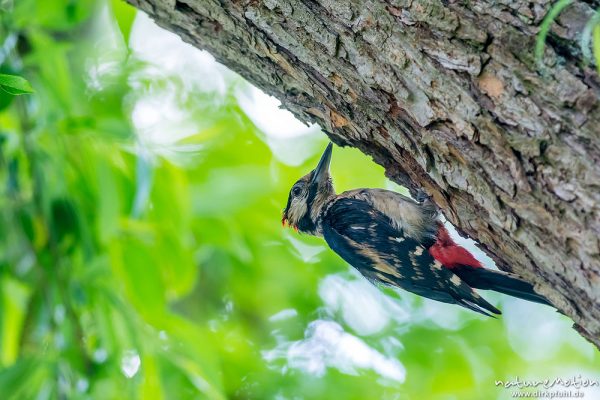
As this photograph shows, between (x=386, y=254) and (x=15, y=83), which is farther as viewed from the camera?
(x=386, y=254)

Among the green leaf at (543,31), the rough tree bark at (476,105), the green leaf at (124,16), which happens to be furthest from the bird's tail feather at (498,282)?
the green leaf at (124,16)

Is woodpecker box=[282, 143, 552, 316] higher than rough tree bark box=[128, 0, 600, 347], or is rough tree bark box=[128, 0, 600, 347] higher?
rough tree bark box=[128, 0, 600, 347]

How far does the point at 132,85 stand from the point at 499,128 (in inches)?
118

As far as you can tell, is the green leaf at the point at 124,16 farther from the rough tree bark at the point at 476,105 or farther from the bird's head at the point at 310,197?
the rough tree bark at the point at 476,105

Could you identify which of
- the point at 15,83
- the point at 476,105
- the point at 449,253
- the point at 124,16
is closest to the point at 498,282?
the point at 449,253

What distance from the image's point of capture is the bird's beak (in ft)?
10.1

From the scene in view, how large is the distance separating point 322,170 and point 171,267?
0.83 metres

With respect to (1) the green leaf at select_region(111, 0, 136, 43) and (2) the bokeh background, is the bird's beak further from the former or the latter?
(1) the green leaf at select_region(111, 0, 136, 43)

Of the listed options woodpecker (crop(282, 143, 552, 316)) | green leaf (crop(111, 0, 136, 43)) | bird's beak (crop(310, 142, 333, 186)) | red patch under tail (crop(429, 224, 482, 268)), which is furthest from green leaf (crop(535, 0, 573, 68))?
green leaf (crop(111, 0, 136, 43))

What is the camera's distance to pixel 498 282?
7.64 ft

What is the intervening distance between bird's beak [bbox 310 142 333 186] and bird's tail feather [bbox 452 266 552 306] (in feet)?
2.55

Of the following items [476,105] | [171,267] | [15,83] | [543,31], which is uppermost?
[543,31]

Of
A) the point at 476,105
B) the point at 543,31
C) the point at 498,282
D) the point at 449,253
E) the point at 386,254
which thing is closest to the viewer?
the point at 543,31

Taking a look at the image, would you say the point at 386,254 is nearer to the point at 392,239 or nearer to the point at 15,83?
the point at 392,239
